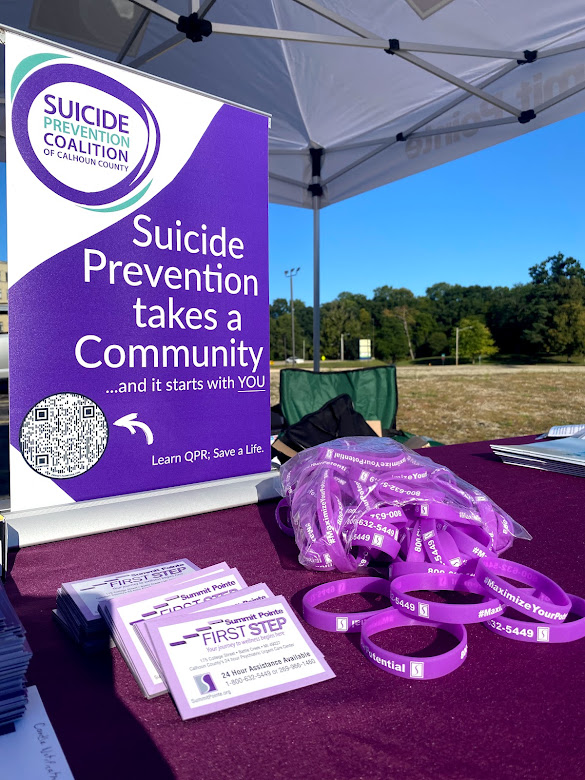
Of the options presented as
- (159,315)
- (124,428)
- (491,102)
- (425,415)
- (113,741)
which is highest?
(491,102)

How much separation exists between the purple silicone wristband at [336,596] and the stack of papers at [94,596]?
0.57ft

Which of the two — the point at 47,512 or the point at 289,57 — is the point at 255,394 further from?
the point at 289,57

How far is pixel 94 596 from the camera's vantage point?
60cm

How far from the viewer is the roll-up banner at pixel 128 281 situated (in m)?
0.90

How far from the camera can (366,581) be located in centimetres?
66

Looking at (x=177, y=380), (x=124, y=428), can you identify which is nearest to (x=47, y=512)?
(x=124, y=428)

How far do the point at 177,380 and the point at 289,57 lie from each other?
10.2 ft

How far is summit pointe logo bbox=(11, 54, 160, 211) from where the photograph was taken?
2.93 feet

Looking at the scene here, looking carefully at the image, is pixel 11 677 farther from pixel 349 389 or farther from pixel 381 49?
pixel 349 389

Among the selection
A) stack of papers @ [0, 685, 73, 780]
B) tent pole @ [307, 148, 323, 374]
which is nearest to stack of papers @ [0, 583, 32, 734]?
stack of papers @ [0, 685, 73, 780]

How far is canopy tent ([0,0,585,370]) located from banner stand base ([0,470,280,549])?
208cm

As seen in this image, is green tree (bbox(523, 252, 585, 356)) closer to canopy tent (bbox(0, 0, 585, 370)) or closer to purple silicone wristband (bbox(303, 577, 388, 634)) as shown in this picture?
canopy tent (bbox(0, 0, 585, 370))

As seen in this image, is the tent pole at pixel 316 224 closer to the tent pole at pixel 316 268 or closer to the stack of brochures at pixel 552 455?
Answer: the tent pole at pixel 316 268

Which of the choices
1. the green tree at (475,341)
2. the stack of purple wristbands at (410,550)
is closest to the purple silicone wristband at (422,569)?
the stack of purple wristbands at (410,550)
